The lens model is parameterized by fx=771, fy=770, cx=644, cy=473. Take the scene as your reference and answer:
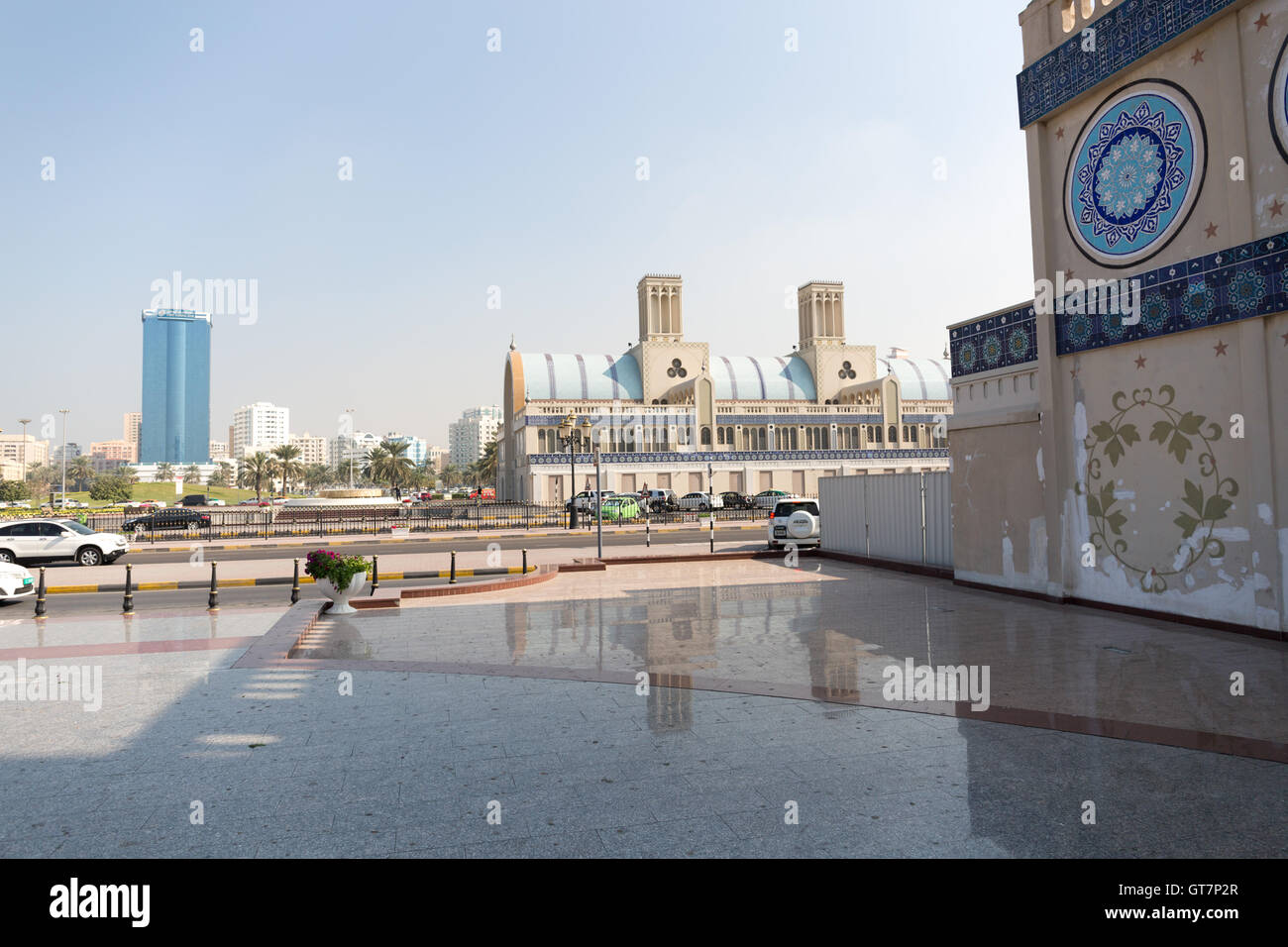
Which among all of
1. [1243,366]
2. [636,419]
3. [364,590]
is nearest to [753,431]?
[636,419]

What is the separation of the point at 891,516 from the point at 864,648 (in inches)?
376

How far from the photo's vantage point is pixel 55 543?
78.4 ft

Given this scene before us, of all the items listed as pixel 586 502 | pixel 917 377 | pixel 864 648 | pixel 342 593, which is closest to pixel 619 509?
pixel 586 502

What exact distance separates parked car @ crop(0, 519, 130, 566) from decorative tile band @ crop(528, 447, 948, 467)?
36.6 metres

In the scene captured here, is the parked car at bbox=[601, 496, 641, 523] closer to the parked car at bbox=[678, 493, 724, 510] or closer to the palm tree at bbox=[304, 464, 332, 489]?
the parked car at bbox=[678, 493, 724, 510]

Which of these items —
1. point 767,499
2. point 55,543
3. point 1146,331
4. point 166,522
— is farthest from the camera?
point 767,499

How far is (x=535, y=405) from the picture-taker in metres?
64.5

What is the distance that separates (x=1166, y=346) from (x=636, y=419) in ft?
178

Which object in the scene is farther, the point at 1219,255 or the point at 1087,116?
the point at 1087,116

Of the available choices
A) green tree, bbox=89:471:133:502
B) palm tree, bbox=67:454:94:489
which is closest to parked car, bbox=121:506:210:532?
green tree, bbox=89:471:133:502

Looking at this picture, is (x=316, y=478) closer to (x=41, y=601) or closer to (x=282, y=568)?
(x=282, y=568)

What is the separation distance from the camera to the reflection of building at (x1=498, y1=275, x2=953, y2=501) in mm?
62969

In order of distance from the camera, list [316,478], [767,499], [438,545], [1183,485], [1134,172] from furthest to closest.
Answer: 1. [316,478]
2. [767,499]
3. [438,545]
4. [1134,172]
5. [1183,485]
